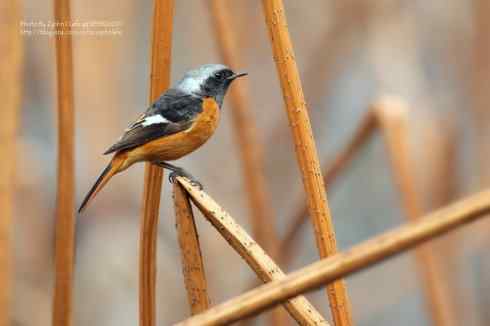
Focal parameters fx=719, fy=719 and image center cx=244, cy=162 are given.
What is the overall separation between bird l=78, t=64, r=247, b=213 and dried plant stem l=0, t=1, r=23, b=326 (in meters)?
0.19

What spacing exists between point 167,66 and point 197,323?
71 cm

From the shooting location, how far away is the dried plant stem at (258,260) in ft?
4.64

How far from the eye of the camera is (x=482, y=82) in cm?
293

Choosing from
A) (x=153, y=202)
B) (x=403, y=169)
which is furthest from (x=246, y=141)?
(x=153, y=202)

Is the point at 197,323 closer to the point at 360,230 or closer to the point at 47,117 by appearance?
the point at 47,117

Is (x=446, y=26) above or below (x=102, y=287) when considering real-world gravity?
above

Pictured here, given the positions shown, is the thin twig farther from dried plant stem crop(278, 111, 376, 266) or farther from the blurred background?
the blurred background

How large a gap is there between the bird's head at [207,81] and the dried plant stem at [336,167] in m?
0.47

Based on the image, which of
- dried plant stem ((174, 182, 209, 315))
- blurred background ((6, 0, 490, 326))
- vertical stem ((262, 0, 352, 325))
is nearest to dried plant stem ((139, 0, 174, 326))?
dried plant stem ((174, 182, 209, 315))

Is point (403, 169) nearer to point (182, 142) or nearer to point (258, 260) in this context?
point (182, 142)

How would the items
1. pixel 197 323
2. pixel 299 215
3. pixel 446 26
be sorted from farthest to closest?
1. pixel 446 26
2. pixel 299 215
3. pixel 197 323

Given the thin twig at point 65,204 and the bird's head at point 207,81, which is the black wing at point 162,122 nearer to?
the bird's head at point 207,81

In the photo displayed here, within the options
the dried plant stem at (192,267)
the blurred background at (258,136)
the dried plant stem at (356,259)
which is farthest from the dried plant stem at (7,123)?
the blurred background at (258,136)

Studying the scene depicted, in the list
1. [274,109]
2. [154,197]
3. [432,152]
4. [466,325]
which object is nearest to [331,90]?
[274,109]
